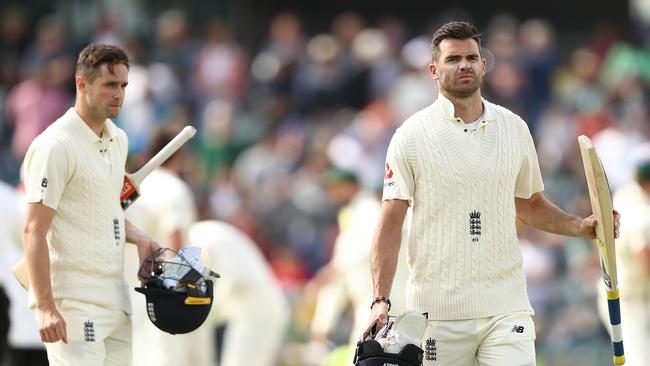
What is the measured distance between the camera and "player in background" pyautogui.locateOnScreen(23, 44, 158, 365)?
25.3 ft

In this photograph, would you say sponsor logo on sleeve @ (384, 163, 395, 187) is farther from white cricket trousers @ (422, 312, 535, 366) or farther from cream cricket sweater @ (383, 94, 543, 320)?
white cricket trousers @ (422, 312, 535, 366)

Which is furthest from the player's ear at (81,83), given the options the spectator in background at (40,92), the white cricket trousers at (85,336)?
the spectator in background at (40,92)

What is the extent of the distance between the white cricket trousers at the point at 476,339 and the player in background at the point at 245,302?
17.7 ft

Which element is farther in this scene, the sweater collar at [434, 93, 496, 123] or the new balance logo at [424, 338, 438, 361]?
the sweater collar at [434, 93, 496, 123]

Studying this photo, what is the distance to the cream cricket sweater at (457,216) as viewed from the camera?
300 inches

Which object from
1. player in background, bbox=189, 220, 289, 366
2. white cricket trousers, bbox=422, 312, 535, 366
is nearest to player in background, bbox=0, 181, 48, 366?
player in background, bbox=189, 220, 289, 366

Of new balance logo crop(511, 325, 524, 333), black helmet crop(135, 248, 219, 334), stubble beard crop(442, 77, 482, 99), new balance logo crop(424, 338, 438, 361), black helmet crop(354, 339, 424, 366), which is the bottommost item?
black helmet crop(354, 339, 424, 366)

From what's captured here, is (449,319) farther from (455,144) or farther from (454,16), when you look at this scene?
(454,16)

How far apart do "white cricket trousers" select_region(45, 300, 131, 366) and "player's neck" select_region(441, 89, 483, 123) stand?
212 centimetres

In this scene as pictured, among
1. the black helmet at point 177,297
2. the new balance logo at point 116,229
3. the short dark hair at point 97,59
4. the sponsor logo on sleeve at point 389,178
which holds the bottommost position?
the black helmet at point 177,297

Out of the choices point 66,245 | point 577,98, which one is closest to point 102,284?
point 66,245

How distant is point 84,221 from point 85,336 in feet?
2.02

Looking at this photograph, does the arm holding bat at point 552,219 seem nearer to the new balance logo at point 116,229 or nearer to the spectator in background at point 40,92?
the new balance logo at point 116,229

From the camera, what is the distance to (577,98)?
19.6 metres
